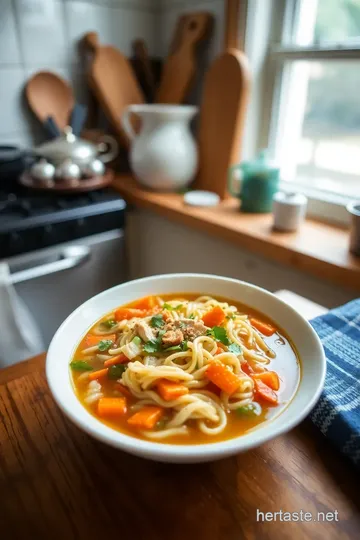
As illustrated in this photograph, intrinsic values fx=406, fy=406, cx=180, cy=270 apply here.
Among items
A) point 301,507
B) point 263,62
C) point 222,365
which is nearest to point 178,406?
point 222,365

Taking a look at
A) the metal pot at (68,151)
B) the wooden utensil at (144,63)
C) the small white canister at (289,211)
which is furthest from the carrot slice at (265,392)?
the wooden utensil at (144,63)

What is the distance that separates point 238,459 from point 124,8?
2.08 meters

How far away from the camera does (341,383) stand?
2.10 feet

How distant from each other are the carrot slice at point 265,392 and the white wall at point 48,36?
1711 millimetres

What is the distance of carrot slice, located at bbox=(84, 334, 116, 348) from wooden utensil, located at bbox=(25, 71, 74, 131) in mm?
1500

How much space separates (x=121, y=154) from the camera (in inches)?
83.2

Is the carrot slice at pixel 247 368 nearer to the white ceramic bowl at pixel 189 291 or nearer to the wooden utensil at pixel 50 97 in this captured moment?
the white ceramic bowl at pixel 189 291

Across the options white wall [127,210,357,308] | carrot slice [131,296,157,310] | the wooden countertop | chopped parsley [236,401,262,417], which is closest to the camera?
chopped parsley [236,401,262,417]

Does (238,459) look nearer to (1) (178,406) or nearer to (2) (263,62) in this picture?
(1) (178,406)

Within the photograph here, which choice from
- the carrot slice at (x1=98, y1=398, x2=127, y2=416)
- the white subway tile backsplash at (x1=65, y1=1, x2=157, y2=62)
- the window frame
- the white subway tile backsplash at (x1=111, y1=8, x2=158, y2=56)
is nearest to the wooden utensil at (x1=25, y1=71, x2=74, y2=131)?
the white subway tile backsplash at (x1=65, y1=1, x2=157, y2=62)

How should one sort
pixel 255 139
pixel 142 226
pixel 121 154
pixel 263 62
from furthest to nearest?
1. pixel 121 154
2. pixel 142 226
3. pixel 255 139
4. pixel 263 62

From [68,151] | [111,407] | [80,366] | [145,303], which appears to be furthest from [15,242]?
[111,407]

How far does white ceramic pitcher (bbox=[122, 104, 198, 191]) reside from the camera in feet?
5.45

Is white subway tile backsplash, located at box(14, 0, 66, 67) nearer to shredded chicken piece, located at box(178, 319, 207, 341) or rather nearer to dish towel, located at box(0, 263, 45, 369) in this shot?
dish towel, located at box(0, 263, 45, 369)
